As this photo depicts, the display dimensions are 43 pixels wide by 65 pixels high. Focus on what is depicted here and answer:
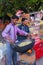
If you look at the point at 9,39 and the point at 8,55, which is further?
the point at 8,55

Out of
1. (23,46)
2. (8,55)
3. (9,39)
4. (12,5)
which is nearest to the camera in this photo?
(9,39)

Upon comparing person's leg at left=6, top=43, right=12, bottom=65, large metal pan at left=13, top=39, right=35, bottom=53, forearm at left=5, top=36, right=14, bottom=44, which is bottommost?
person's leg at left=6, top=43, right=12, bottom=65

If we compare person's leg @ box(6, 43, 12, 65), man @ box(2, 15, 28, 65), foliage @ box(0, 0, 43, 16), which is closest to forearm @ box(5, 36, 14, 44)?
man @ box(2, 15, 28, 65)

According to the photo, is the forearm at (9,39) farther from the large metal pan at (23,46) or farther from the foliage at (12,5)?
the foliage at (12,5)

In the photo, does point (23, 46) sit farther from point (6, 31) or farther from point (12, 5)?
point (12, 5)

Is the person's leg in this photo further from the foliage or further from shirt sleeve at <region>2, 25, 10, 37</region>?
the foliage

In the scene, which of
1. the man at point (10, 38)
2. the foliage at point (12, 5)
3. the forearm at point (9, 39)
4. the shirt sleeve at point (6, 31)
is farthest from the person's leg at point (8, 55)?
the foliage at point (12, 5)

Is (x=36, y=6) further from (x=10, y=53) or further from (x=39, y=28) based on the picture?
(x=10, y=53)

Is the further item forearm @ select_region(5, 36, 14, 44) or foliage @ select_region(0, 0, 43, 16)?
foliage @ select_region(0, 0, 43, 16)

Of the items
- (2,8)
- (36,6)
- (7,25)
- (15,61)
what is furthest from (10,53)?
(36,6)

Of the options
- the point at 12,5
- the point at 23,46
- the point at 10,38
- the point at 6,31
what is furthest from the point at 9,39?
the point at 12,5

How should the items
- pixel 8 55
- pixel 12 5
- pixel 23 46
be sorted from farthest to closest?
pixel 12 5 → pixel 8 55 → pixel 23 46

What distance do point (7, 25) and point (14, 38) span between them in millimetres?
333

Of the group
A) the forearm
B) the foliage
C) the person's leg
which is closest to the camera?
the forearm
